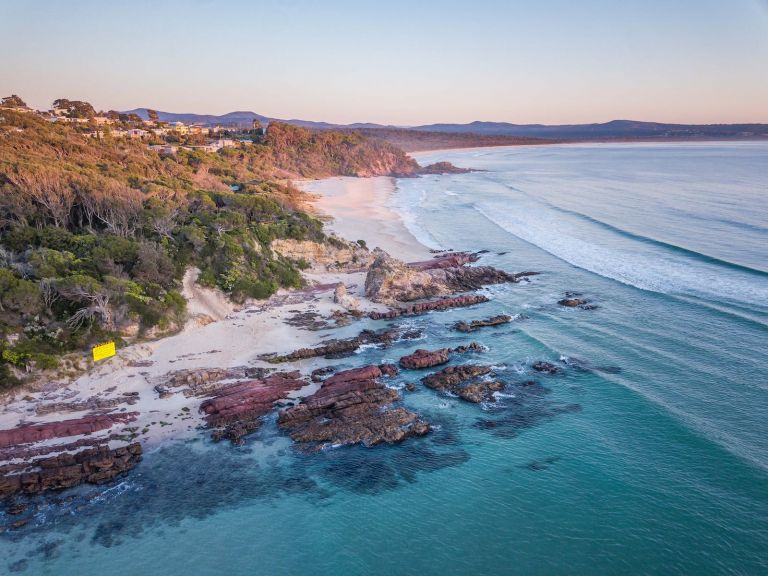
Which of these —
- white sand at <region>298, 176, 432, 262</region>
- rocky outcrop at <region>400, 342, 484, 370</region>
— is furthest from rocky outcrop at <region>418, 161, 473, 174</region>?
rocky outcrop at <region>400, 342, 484, 370</region>

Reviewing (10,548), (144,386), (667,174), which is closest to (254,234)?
(144,386)

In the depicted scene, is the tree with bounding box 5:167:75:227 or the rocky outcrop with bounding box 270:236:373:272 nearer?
the tree with bounding box 5:167:75:227

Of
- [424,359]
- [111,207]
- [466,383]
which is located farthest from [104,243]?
[466,383]

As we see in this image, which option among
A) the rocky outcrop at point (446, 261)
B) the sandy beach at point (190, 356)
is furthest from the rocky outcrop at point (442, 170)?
the sandy beach at point (190, 356)

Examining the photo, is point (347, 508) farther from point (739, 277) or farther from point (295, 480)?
point (739, 277)

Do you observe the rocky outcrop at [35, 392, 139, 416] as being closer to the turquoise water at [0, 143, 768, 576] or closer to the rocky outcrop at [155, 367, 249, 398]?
the rocky outcrop at [155, 367, 249, 398]
